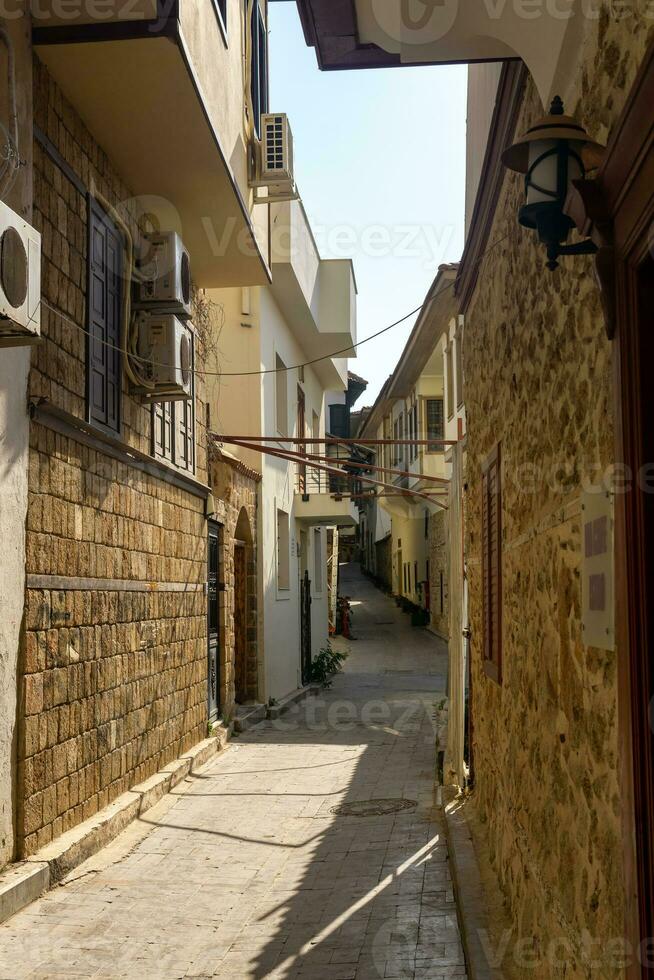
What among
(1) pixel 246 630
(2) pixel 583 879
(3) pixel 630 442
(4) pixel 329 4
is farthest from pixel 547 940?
(1) pixel 246 630

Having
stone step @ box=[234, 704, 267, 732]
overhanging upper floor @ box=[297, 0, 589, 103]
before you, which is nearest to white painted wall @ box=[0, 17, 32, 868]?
overhanging upper floor @ box=[297, 0, 589, 103]

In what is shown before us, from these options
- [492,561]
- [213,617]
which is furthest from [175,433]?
[492,561]

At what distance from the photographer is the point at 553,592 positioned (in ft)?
14.2

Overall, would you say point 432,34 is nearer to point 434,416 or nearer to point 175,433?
point 175,433

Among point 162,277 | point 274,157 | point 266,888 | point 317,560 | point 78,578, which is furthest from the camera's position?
point 317,560

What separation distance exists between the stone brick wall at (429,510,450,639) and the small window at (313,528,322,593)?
5.02 m

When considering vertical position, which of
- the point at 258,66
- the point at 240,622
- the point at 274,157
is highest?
the point at 258,66

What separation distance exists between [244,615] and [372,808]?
22.8 ft

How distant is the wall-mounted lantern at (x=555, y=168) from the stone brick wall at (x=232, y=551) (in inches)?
384

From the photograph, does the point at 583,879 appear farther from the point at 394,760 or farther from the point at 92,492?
the point at 394,760

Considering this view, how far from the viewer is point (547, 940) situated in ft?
13.7

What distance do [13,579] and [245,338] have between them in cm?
1024

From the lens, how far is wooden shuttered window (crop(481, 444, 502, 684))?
21.7ft

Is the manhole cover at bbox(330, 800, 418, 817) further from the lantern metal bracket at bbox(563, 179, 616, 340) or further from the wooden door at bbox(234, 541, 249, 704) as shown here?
the lantern metal bracket at bbox(563, 179, 616, 340)
